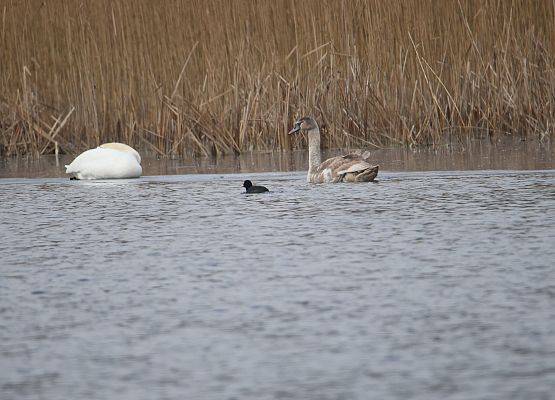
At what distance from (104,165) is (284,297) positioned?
5996 mm

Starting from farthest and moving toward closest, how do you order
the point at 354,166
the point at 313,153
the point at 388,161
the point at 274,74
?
the point at 274,74
the point at 388,161
the point at 313,153
the point at 354,166

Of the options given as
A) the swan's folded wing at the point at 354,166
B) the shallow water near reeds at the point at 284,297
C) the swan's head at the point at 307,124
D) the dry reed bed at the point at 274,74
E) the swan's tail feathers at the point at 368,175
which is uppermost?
the dry reed bed at the point at 274,74

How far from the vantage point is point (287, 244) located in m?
6.34

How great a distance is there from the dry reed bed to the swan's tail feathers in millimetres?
3176

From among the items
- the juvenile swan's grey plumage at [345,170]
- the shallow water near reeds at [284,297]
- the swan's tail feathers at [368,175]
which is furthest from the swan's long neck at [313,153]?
the shallow water near reeds at [284,297]

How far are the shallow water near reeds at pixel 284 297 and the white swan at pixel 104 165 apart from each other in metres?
1.97

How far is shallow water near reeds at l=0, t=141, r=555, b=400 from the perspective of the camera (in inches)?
143

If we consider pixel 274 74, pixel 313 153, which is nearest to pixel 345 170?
pixel 313 153

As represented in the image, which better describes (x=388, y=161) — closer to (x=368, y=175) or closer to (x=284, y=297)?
(x=368, y=175)

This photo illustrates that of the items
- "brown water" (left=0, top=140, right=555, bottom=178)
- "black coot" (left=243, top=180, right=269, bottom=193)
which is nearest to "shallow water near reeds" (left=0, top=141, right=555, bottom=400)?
"black coot" (left=243, top=180, right=269, bottom=193)

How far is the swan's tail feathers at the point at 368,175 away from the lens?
9.38m

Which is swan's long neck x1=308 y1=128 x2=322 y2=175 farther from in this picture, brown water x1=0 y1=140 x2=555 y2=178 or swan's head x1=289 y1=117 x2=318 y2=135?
brown water x1=0 y1=140 x2=555 y2=178

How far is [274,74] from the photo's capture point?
42.6 ft

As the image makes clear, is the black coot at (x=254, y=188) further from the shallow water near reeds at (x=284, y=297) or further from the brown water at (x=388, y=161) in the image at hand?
the brown water at (x=388, y=161)
